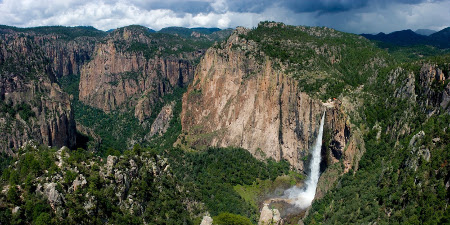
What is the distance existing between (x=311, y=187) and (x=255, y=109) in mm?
27869

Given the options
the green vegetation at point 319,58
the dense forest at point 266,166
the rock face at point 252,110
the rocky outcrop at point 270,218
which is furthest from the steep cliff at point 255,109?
the rocky outcrop at point 270,218

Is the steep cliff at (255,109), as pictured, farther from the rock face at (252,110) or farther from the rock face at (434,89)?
the rock face at (434,89)

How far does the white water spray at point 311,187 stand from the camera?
78.6 meters

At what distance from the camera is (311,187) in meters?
83.4

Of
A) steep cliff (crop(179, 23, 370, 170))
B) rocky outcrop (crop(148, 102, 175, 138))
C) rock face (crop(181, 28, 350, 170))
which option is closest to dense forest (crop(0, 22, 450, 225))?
steep cliff (crop(179, 23, 370, 170))

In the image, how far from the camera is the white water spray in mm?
78625

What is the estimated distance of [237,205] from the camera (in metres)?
73.1

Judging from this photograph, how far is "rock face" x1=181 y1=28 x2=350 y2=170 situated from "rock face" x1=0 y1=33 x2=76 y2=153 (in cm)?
3881

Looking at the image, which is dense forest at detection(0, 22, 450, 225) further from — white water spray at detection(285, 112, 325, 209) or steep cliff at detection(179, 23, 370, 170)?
white water spray at detection(285, 112, 325, 209)

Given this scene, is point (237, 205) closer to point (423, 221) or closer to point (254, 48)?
point (423, 221)

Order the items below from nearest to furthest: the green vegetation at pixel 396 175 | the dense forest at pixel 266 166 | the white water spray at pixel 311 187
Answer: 1. the dense forest at pixel 266 166
2. the green vegetation at pixel 396 175
3. the white water spray at pixel 311 187

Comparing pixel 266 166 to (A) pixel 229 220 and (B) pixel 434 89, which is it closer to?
(A) pixel 229 220

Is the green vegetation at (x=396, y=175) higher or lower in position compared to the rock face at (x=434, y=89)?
lower

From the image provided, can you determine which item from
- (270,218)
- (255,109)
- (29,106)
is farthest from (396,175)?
(29,106)
